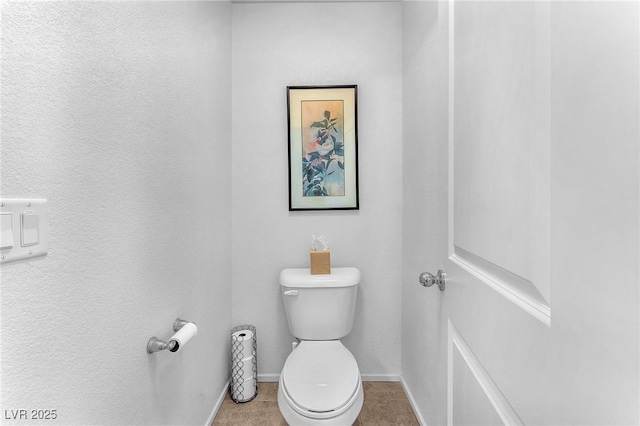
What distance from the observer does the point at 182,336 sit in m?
1.02

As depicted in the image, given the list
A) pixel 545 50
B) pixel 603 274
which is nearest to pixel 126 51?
pixel 545 50

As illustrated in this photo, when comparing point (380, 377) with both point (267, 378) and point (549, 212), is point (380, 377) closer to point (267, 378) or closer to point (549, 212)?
point (267, 378)

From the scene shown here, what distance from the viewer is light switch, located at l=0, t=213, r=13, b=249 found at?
0.54m

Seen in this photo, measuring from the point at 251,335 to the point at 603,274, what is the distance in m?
1.70

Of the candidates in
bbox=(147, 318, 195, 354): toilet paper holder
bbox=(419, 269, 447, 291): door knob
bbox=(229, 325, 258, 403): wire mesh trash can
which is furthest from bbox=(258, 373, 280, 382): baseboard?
bbox=(419, 269, 447, 291): door knob

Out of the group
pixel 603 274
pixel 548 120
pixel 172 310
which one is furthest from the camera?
pixel 172 310

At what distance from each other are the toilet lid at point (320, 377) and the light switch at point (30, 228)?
106cm

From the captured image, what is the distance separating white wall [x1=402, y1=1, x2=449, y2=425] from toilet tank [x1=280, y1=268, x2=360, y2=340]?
1.16 ft

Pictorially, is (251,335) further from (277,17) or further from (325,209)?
(277,17)

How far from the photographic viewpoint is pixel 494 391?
2.26 feet

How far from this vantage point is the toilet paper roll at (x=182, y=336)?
38.4 inches

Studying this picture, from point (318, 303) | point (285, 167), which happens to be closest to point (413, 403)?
point (318, 303)

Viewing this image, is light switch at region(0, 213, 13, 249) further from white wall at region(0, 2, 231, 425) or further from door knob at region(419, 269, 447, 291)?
door knob at region(419, 269, 447, 291)

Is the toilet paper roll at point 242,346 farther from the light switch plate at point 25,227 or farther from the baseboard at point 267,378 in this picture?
the light switch plate at point 25,227
